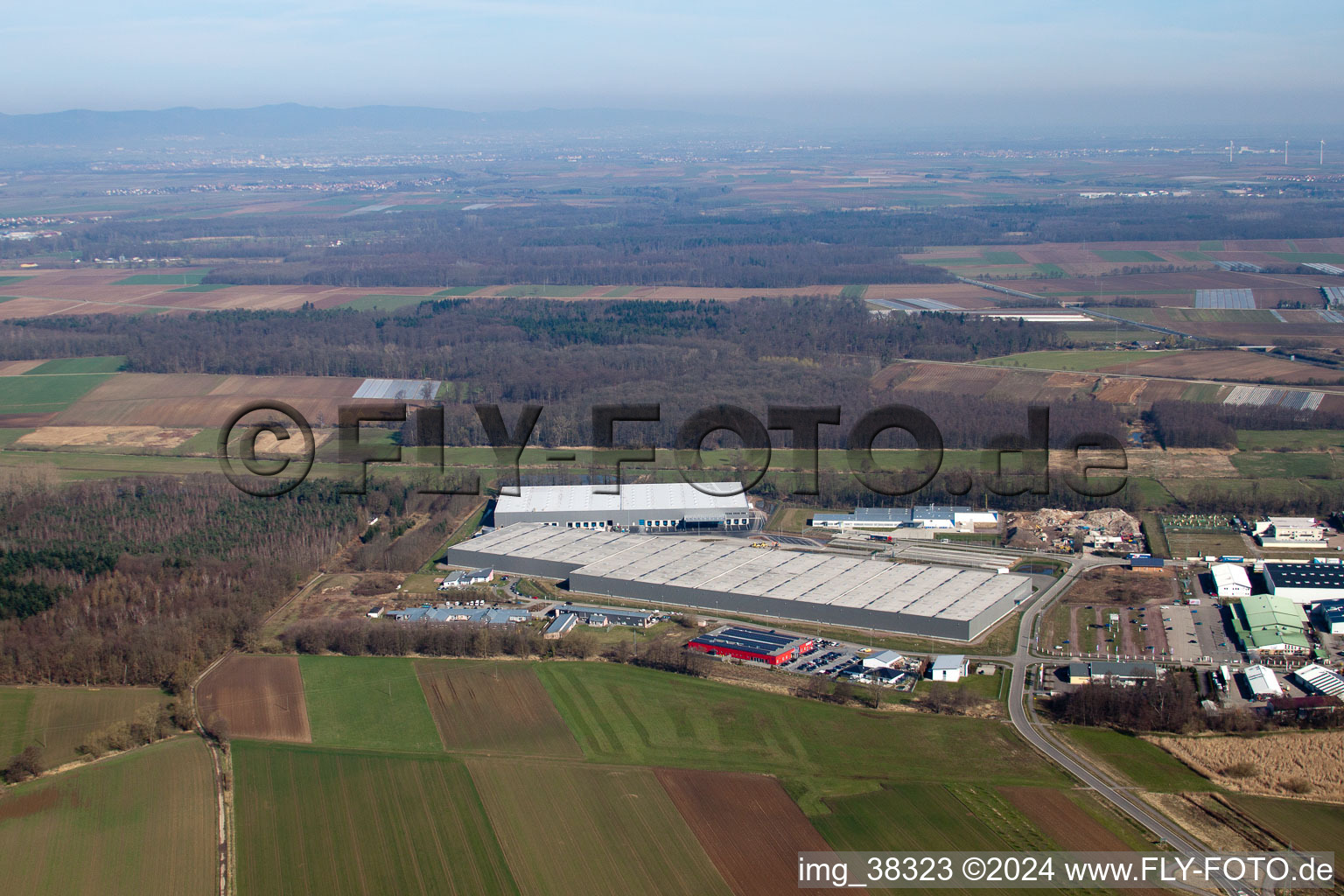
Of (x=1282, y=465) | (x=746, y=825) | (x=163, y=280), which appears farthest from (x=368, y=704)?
(x=163, y=280)

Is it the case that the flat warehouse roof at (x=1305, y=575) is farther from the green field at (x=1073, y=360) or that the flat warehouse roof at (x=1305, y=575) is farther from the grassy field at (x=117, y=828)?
the grassy field at (x=117, y=828)

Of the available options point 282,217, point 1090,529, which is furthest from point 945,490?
point 282,217

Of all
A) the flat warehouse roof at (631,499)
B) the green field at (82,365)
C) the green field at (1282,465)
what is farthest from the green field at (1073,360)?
the green field at (82,365)

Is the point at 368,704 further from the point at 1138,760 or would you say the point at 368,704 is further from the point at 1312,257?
the point at 1312,257

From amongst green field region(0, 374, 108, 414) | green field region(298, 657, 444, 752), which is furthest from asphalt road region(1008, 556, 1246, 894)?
green field region(0, 374, 108, 414)

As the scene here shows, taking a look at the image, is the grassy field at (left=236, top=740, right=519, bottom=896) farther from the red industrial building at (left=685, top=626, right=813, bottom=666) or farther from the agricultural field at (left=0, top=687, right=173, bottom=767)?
the red industrial building at (left=685, top=626, right=813, bottom=666)

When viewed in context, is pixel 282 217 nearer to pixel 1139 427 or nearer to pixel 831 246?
pixel 831 246
